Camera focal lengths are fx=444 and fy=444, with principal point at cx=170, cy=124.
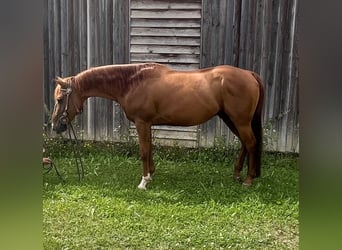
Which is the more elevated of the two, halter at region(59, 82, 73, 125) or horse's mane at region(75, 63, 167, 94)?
horse's mane at region(75, 63, 167, 94)

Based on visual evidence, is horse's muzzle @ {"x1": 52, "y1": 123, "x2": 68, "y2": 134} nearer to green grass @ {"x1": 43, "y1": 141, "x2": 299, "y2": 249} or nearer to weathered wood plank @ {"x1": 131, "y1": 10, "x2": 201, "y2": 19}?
green grass @ {"x1": 43, "y1": 141, "x2": 299, "y2": 249}

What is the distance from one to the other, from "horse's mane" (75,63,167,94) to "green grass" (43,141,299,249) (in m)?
0.15

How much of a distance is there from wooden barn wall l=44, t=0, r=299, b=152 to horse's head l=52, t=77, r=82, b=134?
16 millimetres

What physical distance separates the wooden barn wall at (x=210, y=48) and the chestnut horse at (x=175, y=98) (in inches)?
0.8

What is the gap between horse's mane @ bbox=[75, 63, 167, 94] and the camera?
3.35 feet

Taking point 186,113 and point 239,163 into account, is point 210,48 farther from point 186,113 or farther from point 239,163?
point 239,163

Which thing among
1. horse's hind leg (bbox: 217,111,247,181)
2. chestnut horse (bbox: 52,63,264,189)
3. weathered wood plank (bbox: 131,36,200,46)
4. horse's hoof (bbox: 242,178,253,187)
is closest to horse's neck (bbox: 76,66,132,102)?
chestnut horse (bbox: 52,63,264,189)

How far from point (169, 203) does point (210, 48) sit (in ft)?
1.21

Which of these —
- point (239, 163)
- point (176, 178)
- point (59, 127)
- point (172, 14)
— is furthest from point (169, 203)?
point (172, 14)

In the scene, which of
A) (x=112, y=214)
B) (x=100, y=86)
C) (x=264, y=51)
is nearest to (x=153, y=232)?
(x=112, y=214)

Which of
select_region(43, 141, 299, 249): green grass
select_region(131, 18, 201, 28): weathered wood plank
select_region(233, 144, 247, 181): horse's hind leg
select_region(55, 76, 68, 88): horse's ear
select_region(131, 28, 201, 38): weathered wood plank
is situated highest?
select_region(131, 18, 201, 28): weathered wood plank

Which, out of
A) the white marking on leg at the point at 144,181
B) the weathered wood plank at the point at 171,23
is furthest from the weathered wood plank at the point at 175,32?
the white marking on leg at the point at 144,181
